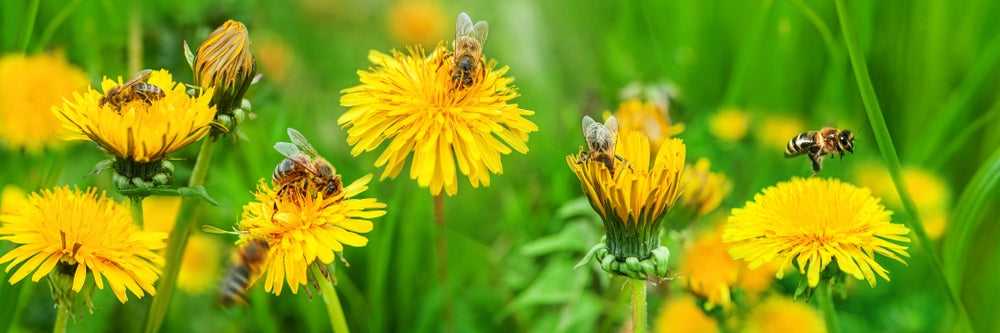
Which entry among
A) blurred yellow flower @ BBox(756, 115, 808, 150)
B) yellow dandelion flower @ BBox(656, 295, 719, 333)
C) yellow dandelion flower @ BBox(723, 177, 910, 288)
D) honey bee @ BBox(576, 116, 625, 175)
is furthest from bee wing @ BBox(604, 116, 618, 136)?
blurred yellow flower @ BBox(756, 115, 808, 150)

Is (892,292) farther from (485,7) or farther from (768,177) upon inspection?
(485,7)

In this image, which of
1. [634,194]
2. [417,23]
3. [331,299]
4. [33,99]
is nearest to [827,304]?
[634,194]

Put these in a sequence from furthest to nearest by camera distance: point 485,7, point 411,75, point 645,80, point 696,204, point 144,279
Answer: point 485,7 → point 645,80 → point 696,204 → point 411,75 → point 144,279

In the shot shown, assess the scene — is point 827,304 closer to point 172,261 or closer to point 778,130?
point 172,261

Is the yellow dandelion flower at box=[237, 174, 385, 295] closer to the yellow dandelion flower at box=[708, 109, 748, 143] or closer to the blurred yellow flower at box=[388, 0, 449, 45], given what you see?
the yellow dandelion flower at box=[708, 109, 748, 143]

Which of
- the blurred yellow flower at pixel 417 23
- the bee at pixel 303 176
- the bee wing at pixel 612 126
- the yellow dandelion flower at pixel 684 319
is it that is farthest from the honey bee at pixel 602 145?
the blurred yellow flower at pixel 417 23

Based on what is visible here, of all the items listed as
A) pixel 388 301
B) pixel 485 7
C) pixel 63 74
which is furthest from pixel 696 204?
pixel 485 7
